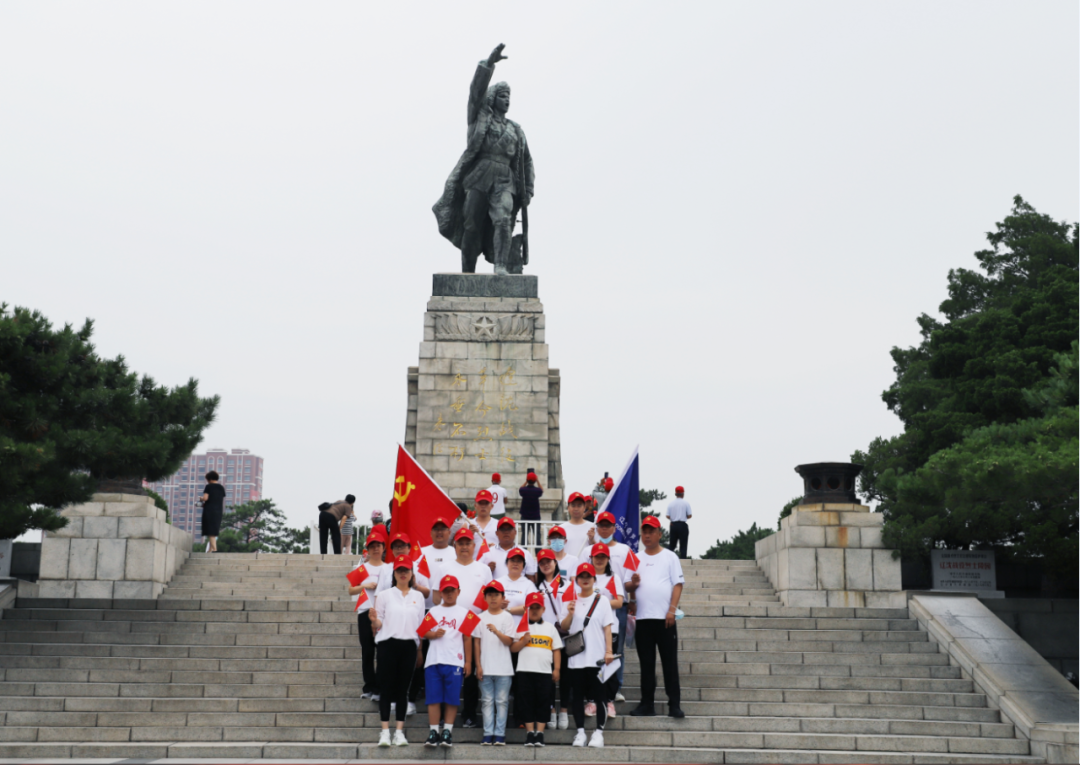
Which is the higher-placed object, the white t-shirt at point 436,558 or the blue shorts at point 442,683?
the white t-shirt at point 436,558

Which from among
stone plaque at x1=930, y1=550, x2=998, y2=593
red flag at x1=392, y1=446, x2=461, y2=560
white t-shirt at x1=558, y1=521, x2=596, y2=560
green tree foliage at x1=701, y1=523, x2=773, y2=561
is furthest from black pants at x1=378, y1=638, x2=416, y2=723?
green tree foliage at x1=701, y1=523, x2=773, y2=561

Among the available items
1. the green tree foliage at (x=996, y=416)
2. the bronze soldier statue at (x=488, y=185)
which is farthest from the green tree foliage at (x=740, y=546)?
the bronze soldier statue at (x=488, y=185)

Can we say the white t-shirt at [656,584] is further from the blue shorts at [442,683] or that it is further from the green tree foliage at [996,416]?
the green tree foliage at [996,416]

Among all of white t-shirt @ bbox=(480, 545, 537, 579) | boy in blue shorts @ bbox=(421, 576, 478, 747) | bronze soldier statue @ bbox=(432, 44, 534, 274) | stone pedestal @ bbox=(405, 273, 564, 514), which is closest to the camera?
boy in blue shorts @ bbox=(421, 576, 478, 747)

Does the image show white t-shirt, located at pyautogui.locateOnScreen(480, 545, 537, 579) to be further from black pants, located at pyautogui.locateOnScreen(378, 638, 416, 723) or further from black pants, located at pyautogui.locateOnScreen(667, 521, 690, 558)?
black pants, located at pyautogui.locateOnScreen(667, 521, 690, 558)

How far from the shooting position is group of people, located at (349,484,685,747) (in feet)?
27.0

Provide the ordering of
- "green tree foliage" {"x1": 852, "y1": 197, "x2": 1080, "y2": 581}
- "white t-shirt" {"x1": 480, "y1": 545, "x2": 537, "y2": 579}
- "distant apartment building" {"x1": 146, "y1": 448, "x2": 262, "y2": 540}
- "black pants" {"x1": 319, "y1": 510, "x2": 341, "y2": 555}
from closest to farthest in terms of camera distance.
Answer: "white t-shirt" {"x1": 480, "y1": 545, "x2": 537, "y2": 579} < "green tree foliage" {"x1": 852, "y1": 197, "x2": 1080, "y2": 581} < "black pants" {"x1": 319, "y1": 510, "x2": 341, "y2": 555} < "distant apartment building" {"x1": 146, "y1": 448, "x2": 262, "y2": 540}

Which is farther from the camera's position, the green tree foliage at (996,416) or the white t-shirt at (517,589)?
the green tree foliage at (996,416)

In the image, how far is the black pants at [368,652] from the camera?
8.97 m

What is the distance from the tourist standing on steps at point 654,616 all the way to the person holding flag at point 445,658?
1447mm

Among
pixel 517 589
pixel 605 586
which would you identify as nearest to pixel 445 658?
pixel 517 589

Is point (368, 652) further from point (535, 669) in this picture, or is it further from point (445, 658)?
point (535, 669)

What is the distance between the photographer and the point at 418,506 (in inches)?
377

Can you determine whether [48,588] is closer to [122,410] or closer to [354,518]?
[122,410]
